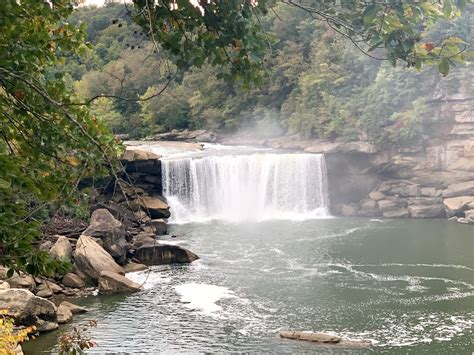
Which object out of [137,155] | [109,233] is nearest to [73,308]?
[109,233]

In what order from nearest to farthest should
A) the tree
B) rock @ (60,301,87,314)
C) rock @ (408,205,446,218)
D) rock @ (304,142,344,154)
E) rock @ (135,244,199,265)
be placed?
the tree, rock @ (60,301,87,314), rock @ (135,244,199,265), rock @ (408,205,446,218), rock @ (304,142,344,154)

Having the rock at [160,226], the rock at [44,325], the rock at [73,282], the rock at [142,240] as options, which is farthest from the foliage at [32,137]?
the rock at [160,226]

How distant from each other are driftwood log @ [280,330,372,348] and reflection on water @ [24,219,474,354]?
0.70 feet

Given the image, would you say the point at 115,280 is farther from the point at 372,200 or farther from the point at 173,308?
the point at 372,200

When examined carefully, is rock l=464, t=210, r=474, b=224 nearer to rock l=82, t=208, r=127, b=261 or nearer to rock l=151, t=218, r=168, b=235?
rock l=151, t=218, r=168, b=235

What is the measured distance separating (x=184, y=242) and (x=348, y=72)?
1679 centimetres

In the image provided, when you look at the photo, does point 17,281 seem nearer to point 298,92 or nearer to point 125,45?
point 125,45

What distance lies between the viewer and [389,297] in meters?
16.2

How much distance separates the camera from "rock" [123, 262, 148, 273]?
19.5 meters

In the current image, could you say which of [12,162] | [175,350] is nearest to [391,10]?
[12,162]

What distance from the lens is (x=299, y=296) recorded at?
53.8 feet

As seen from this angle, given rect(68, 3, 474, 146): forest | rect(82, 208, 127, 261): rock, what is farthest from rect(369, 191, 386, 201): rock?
rect(82, 208, 127, 261): rock

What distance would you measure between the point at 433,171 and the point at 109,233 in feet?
49.8

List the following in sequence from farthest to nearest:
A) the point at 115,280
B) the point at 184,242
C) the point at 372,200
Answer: the point at 372,200 → the point at 184,242 → the point at 115,280
